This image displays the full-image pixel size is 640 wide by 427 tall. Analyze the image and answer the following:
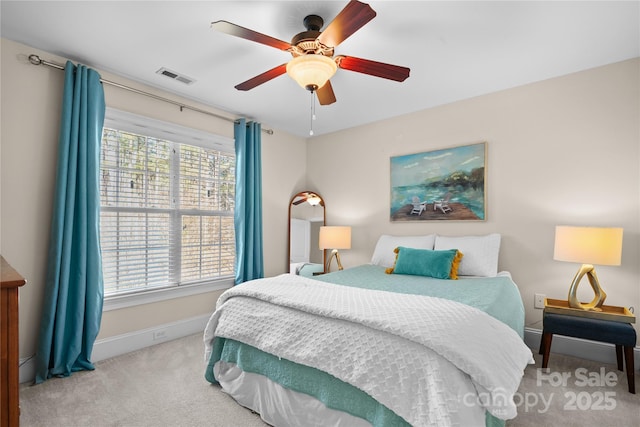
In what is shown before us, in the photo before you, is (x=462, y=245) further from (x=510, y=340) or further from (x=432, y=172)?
(x=510, y=340)

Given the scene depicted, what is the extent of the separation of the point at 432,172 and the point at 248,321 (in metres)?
2.53

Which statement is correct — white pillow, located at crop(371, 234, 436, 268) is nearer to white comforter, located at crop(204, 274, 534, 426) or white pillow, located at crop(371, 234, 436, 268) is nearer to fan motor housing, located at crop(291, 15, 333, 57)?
white comforter, located at crop(204, 274, 534, 426)

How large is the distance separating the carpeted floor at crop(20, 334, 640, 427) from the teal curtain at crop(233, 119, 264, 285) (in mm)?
1321

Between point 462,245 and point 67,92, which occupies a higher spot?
point 67,92

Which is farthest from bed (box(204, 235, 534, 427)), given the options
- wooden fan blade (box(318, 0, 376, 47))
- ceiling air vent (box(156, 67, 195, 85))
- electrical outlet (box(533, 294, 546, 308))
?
ceiling air vent (box(156, 67, 195, 85))

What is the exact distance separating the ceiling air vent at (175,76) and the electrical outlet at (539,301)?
3.67 metres

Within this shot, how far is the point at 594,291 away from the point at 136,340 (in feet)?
12.6

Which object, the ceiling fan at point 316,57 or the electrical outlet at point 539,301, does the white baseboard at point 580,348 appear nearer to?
the electrical outlet at point 539,301

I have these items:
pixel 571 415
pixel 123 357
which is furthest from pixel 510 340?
pixel 123 357

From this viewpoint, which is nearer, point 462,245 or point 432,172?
point 462,245

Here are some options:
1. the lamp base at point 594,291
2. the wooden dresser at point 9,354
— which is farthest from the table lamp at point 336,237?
the wooden dresser at point 9,354

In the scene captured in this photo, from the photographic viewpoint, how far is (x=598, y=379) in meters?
2.39

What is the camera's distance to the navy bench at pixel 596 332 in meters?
2.20

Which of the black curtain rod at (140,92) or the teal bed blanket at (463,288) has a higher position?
the black curtain rod at (140,92)
